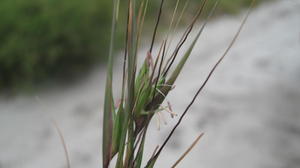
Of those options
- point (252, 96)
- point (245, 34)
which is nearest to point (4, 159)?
point (252, 96)

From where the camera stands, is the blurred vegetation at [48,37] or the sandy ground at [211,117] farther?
the blurred vegetation at [48,37]

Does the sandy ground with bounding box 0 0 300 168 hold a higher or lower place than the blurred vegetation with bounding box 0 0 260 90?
lower

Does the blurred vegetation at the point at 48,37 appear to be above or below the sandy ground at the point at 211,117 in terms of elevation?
above

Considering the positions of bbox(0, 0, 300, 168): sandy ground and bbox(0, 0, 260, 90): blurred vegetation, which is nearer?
bbox(0, 0, 300, 168): sandy ground

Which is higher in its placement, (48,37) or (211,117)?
(48,37)
